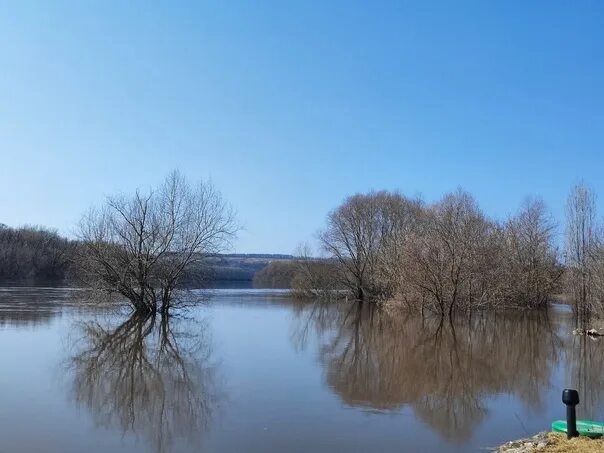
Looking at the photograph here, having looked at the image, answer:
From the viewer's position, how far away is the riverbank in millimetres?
6598

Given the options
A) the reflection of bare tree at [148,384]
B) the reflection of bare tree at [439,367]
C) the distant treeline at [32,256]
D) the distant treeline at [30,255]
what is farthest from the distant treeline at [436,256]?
the distant treeline at [30,255]

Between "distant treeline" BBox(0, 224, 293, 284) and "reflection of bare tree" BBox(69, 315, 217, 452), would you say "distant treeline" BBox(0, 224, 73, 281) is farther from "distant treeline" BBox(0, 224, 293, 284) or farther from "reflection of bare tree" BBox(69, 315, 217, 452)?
"reflection of bare tree" BBox(69, 315, 217, 452)

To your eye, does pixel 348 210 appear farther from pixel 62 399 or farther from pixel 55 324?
pixel 62 399

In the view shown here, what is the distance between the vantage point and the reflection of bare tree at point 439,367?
1048cm

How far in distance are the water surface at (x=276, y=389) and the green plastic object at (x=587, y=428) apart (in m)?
0.78

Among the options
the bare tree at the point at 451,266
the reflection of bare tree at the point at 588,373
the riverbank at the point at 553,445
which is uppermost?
the bare tree at the point at 451,266

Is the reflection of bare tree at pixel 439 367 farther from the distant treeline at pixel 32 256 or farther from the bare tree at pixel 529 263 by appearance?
the distant treeline at pixel 32 256

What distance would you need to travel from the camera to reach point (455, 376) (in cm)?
1360

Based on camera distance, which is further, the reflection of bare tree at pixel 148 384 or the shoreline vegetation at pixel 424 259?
the shoreline vegetation at pixel 424 259

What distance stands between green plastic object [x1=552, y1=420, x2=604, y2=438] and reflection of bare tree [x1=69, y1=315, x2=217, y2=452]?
16.2ft

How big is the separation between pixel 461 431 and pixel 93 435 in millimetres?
5372

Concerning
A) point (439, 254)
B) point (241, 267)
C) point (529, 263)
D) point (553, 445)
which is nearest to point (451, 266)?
point (439, 254)

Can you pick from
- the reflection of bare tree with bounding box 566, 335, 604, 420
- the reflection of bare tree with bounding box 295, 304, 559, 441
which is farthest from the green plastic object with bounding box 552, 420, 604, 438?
the reflection of bare tree with bounding box 566, 335, 604, 420

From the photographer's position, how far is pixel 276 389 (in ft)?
37.2
